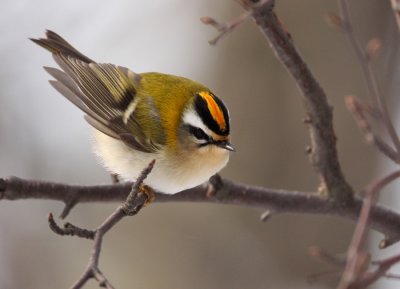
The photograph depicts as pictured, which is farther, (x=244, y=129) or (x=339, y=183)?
(x=244, y=129)

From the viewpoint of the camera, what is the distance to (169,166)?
288 cm

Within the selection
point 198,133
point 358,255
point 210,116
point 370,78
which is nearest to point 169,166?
point 198,133

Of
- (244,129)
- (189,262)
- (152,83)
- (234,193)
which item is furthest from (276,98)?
(234,193)

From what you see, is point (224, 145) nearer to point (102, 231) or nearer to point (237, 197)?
point (237, 197)

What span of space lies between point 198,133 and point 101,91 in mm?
606

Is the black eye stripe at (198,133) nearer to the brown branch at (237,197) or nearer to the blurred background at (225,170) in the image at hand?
the brown branch at (237,197)

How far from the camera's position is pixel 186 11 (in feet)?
19.4

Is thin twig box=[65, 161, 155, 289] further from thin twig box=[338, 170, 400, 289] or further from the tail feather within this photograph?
the tail feather

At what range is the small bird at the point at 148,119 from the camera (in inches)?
111

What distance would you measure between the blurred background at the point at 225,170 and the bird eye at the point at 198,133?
6.24ft

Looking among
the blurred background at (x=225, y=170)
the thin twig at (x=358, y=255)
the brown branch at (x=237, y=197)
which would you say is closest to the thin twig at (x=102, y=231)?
the brown branch at (x=237, y=197)

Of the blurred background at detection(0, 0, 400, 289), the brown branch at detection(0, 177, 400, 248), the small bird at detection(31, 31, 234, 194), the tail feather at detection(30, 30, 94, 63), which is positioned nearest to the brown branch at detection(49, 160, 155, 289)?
the brown branch at detection(0, 177, 400, 248)

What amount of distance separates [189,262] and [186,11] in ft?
7.69

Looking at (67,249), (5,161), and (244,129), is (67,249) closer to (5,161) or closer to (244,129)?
(5,161)
